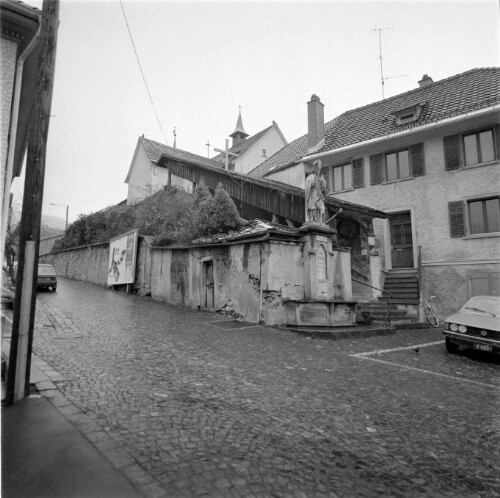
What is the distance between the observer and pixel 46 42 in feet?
13.6

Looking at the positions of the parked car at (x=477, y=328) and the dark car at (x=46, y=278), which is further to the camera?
the dark car at (x=46, y=278)

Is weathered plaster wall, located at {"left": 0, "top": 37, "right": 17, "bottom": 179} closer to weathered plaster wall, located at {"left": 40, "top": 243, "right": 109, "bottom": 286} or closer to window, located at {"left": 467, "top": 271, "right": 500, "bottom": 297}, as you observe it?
window, located at {"left": 467, "top": 271, "right": 500, "bottom": 297}

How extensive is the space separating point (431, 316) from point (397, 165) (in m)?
7.43

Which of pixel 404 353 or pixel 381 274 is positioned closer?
pixel 404 353

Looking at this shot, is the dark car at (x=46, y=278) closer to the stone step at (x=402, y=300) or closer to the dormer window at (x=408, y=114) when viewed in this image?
the stone step at (x=402, y=300)

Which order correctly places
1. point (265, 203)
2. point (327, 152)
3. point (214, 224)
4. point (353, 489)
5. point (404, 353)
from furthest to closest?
point (327, 152)
point (265, 203)
point (214, 224)
point (404, 353)
point (353, 489)

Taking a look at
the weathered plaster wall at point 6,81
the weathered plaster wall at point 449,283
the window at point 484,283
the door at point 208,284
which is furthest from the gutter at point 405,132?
the weathered plaster wall at point 6,81

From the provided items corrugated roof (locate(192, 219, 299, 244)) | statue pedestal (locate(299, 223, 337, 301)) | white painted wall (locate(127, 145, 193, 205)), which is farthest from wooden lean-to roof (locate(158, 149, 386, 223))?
white painted wall (locate(127, 145, 193, 205))

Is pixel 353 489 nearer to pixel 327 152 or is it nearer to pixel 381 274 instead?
pixel 381 274

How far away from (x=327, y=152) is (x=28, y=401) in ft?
57.8

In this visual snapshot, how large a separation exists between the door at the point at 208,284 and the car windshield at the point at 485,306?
785 centimetres

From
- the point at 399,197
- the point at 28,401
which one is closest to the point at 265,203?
the point at 399,197

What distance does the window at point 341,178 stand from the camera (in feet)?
62.2

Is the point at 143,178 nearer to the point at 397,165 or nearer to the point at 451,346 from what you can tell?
the point at 397,165
